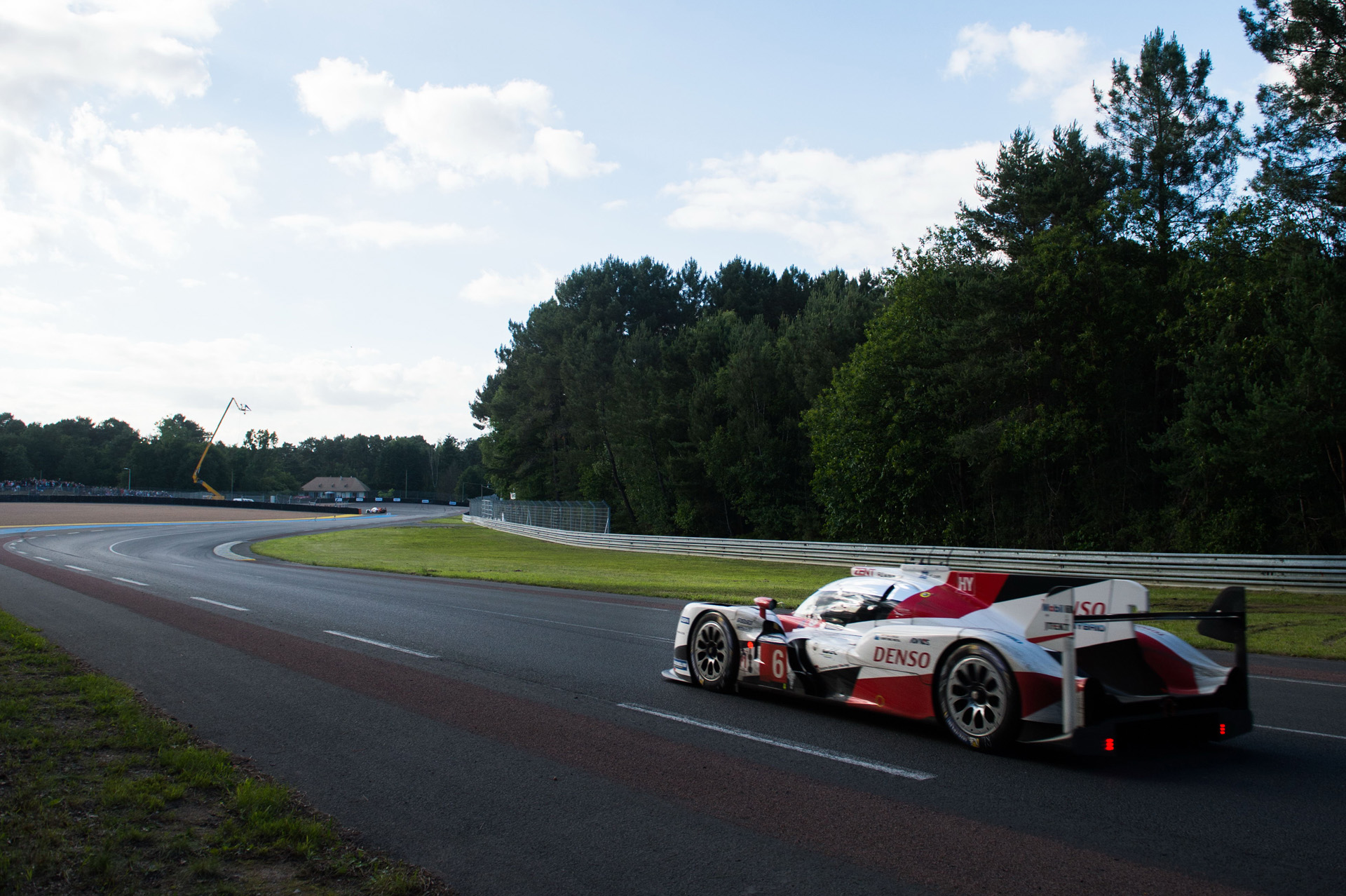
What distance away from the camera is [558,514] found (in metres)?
54.0

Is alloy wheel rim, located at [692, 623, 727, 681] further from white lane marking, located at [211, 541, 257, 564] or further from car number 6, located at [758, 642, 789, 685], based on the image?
white lane marking, located at [211, 541, 257, 564]

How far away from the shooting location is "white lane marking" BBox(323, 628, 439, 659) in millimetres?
A: 10477

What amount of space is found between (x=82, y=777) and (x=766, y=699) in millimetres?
5293

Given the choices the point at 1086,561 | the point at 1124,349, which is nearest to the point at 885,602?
the point at 1086,561

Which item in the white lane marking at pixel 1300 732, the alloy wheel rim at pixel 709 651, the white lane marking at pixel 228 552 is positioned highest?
the alloy wheel rim at pixel 709 651

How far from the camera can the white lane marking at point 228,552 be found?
32.6 meters

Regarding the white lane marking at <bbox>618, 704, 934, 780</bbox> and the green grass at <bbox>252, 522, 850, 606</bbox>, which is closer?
the white lane marking at <bbox>618, 704, 934, 780</bbox>

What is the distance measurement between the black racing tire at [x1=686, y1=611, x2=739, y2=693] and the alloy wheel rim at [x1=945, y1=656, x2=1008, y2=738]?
2347 millimetres

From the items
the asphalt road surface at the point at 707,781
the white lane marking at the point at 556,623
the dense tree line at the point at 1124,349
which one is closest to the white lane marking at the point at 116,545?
the white lane marking at the point at 556,623

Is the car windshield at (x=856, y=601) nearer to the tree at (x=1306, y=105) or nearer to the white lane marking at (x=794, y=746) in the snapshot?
the white lane marking at (x=794, y=746)

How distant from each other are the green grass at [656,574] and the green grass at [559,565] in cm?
4

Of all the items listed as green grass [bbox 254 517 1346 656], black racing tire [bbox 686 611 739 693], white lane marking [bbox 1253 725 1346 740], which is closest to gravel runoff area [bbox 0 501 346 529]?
green grass [bbox 254 517 1346 656]

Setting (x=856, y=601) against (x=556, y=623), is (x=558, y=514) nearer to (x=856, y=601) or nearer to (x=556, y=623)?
(x=556, y=623)

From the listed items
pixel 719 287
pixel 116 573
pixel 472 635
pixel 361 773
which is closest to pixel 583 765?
pixel 361 773
